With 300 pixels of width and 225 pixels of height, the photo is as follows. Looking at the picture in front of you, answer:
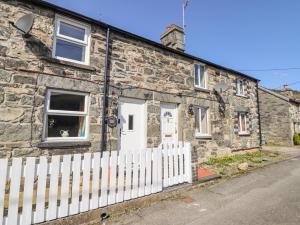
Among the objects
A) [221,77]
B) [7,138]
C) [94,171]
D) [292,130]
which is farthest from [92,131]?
[292,130]

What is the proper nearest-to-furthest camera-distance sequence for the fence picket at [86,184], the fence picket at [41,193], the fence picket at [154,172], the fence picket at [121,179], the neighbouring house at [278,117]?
the fence picket at [41,193] → the fence picket at [86,184] → the fence picket at [121,179] → the fence picket at [154,172] → the neighbouring house at [278,117]

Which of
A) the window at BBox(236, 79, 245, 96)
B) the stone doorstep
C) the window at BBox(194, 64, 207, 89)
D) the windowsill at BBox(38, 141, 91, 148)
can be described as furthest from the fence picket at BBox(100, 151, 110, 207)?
the window at BBox(236, 79, 245, 96)

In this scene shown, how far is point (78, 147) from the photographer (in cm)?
666

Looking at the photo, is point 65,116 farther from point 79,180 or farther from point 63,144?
point 79,180

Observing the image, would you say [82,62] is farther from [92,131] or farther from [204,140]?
[204,140]

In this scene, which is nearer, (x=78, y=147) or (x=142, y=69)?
(x=78, y=147)

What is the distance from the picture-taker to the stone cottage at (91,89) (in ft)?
19.0

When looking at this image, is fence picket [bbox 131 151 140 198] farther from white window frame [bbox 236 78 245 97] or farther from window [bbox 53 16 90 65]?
white window frame [bbox 236 78 245 97]

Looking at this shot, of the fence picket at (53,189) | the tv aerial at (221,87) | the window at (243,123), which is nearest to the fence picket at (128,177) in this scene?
the fence picket at (53,189)

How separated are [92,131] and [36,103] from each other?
1866mm

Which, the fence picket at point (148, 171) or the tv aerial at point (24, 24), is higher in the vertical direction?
the tv aerial at point (24, 24)

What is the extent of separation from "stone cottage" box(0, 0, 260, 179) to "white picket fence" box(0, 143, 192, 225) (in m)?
1.41

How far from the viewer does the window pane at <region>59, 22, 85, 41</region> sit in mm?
6910

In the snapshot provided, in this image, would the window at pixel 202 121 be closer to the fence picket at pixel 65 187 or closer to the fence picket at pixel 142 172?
the fence picket at pixel 142 172
